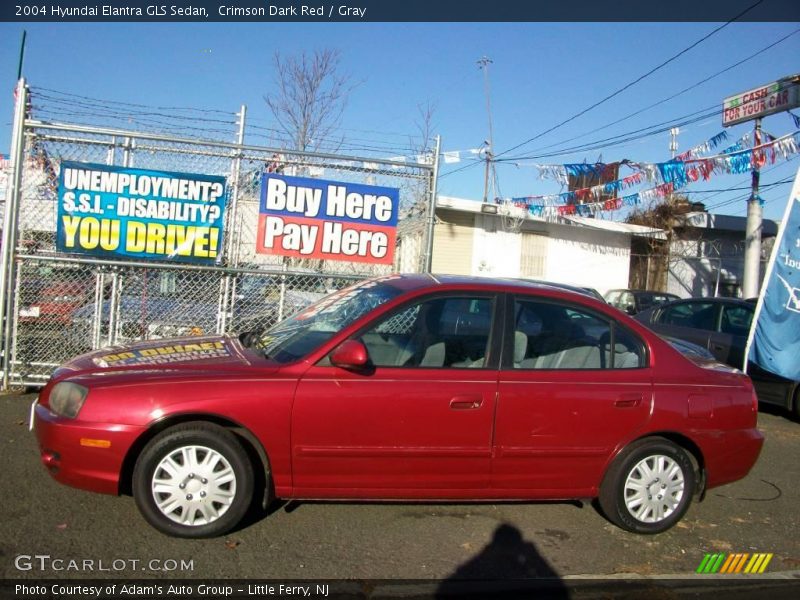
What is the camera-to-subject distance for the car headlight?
3.64m

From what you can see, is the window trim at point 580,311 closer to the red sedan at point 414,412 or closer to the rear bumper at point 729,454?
the red sedan at point 414,412

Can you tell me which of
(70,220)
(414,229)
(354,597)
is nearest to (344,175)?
(414,229)

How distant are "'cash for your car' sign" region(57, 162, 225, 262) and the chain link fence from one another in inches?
4.5

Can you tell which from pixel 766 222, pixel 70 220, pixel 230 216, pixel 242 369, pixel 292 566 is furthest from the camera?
pixel 766 222

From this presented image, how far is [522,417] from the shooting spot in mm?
3988

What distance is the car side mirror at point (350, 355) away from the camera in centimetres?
367

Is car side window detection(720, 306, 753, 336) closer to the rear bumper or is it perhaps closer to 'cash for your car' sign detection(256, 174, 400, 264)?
the rear bumper

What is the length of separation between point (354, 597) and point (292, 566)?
427 millimetres

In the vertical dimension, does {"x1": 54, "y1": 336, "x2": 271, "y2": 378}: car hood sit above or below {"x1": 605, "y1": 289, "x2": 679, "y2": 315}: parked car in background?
below

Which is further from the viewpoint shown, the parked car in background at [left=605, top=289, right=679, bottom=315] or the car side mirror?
the parked car in background at [left=605, top=289, right=679, bottom=315]

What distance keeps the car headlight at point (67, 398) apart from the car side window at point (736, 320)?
7898 mm

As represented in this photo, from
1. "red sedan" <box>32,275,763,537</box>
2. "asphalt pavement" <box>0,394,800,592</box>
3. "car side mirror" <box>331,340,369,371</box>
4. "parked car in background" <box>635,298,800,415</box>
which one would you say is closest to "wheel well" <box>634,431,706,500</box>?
"red sedan" <box>32,275,763,537</box>

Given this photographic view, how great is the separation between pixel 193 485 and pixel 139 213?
13.0 feet

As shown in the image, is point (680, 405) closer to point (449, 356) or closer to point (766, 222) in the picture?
point (449, 356)
